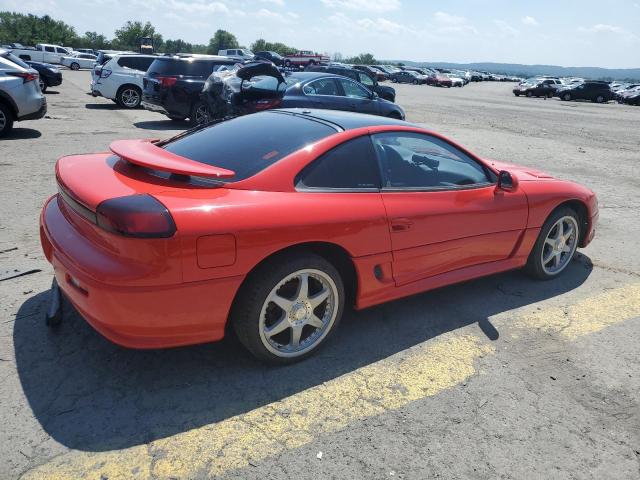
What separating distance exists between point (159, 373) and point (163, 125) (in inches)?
442

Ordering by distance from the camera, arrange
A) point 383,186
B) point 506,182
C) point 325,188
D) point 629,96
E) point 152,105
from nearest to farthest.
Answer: point 325,188, point 383,186, point 506,182, point 152,105, point 629,96

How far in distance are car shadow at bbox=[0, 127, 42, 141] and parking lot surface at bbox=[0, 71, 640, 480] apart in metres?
6.60

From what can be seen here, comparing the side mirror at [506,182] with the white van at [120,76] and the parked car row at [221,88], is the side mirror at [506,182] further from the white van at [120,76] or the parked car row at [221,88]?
the white van at [120,76]

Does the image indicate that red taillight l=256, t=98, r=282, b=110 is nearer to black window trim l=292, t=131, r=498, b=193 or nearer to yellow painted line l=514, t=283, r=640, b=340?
black window trim l=292, t=131, r=498, b=193

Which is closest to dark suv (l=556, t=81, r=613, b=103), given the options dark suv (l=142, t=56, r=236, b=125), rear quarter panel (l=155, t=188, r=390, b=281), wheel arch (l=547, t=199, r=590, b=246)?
dark suv (l=142, t=56, r=236, b=125)

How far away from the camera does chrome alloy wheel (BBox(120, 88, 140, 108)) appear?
644 inches

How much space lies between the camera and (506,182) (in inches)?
155

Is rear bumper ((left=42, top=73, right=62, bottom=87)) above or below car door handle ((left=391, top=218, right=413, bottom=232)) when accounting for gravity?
below

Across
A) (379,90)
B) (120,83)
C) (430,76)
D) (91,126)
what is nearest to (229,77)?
(91,126)

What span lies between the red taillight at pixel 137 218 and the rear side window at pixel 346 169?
834mm

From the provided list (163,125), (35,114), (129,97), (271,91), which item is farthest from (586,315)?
(129,97)

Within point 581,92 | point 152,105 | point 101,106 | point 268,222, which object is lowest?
point 101,106

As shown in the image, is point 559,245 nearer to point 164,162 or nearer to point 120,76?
point 164,162

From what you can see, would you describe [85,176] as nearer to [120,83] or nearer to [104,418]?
[104,418]
